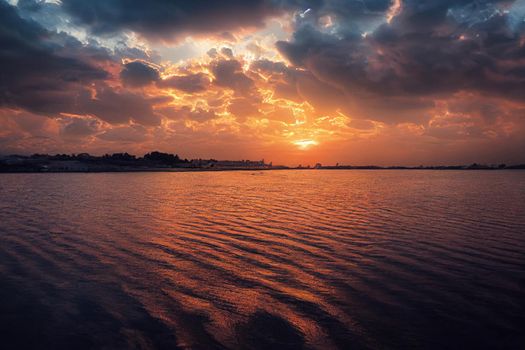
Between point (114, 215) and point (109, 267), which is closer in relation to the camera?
point (109, 267)

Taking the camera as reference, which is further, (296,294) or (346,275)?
(346,275)

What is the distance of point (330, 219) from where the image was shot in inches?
985

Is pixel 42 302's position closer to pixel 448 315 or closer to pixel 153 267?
pixel 153 267

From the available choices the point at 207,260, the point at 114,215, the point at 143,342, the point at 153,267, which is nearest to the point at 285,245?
the point at 207,260

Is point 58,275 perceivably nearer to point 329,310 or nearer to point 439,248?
point 329,310

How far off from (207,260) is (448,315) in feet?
27.9

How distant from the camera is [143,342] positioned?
7.14 m

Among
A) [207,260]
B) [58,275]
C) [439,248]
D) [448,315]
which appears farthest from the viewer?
[439,248]

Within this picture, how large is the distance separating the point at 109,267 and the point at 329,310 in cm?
840

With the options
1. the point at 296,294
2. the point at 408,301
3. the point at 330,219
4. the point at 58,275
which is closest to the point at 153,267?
the point at 58,275

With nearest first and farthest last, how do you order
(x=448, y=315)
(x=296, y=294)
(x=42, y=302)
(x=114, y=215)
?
(x=448, y=315) < (x=42, y=302) < (x=296, y=294) < (x=114, y=215)

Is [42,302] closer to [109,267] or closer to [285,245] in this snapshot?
[109,267]

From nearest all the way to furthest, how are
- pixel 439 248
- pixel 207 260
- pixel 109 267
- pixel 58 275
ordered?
pixel 58 275, pixel 109 267, pixel 207 260, pixel 439 248

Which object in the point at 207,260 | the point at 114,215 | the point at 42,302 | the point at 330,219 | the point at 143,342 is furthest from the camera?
the point at 114,215
